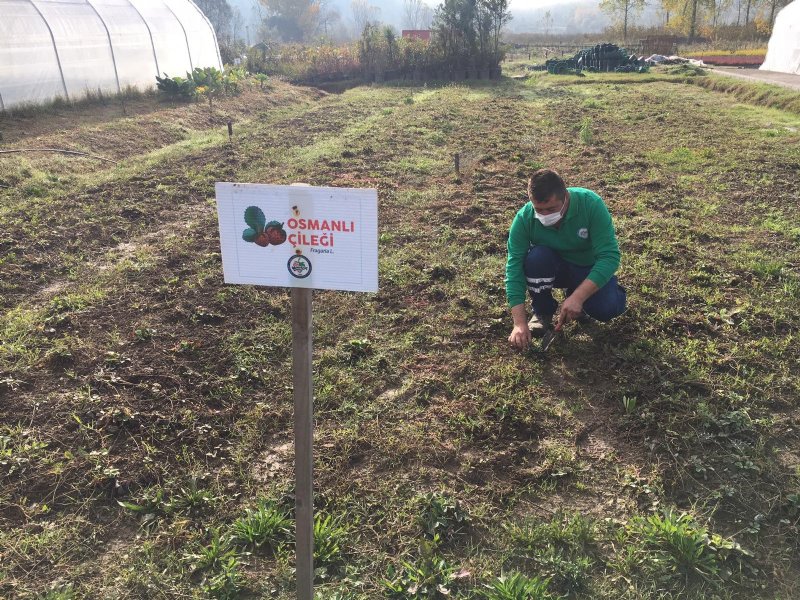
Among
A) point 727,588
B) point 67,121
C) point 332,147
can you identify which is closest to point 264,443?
point 727,588

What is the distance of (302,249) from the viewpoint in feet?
5.88

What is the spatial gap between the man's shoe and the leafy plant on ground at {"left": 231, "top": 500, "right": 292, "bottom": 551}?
2094 millimetres

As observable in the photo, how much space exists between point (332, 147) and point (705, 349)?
8.00 m

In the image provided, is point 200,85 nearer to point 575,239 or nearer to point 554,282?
point 554,282

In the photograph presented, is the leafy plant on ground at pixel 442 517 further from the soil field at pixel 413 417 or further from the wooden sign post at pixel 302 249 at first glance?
the wooden sign post at pixel 302 249

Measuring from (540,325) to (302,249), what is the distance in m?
2.32

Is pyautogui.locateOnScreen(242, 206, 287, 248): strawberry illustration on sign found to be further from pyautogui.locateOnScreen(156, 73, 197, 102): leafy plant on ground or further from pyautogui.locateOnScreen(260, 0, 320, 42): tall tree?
pyautogui.locateOnScreen(260, 0, 320, 42): tall tree

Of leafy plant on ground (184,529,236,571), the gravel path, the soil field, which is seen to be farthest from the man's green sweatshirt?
the gravel path

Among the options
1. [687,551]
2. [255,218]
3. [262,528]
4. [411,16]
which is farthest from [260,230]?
[411,16]

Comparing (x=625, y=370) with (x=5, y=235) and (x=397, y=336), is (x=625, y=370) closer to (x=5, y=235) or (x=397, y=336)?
(x=397, y=336)

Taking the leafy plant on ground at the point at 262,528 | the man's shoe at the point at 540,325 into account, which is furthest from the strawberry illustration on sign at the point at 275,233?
the man's shoe at the point at 540,325

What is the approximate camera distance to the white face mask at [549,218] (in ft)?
10.8

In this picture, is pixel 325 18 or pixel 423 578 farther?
pixel 325 18

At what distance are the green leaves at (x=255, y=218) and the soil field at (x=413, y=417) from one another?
1.34 m
